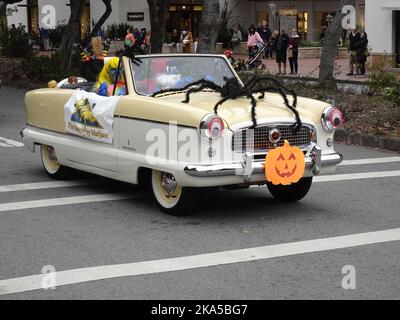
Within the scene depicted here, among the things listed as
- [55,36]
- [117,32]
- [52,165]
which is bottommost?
[52,165]

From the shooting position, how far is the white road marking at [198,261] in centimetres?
632

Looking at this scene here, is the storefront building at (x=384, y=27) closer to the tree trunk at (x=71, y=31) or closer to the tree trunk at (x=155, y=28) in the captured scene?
the tree trunk at (x=155, y=28)

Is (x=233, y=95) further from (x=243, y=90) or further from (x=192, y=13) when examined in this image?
(x=192, y=13)

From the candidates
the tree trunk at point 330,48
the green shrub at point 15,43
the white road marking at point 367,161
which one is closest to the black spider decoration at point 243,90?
the white road marking at point 367,161

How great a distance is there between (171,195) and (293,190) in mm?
1497

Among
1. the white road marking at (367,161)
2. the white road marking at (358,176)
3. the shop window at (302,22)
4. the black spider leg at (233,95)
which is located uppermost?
the shop window at (302,22)

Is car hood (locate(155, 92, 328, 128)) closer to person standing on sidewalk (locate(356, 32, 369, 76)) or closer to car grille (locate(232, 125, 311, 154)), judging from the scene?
car grille (locate(232, 125, 311, 154))

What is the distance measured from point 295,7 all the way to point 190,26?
6907 mm

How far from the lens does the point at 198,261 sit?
A: 688cm

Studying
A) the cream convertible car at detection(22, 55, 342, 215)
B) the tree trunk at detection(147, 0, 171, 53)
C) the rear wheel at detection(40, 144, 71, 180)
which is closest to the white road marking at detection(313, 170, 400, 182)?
the cream convertible car at detection(22, 55, 342, 215)

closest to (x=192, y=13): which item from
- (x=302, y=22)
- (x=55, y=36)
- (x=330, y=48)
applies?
(x=302, y=22)

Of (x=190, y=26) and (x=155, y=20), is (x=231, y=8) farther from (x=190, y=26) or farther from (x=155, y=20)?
(x=155, y=20)

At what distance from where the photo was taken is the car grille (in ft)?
27.0

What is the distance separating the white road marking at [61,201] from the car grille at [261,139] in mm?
1925
